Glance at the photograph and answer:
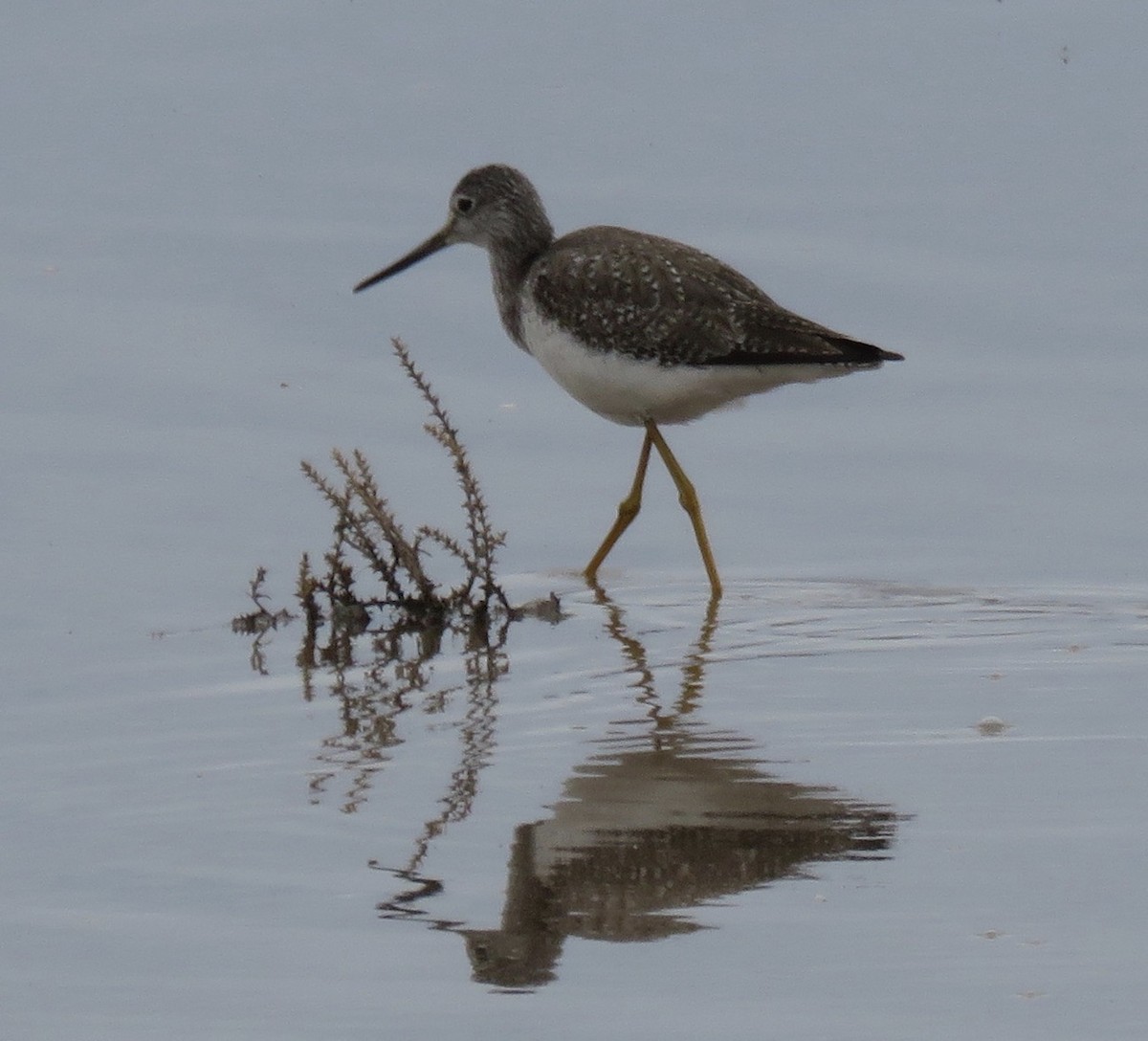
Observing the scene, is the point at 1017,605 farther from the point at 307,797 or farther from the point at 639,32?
the point at 639,32

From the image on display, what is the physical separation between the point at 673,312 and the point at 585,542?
1090 mm

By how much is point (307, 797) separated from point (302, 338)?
4927 mm

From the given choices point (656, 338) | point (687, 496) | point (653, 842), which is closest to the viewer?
point (653, 842)

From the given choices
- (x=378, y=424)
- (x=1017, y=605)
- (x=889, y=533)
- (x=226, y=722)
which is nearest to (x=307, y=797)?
(x=226, y=722)

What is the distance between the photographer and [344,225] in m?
11.6

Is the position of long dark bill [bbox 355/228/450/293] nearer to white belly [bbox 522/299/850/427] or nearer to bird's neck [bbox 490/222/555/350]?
bird's neck [bbox 490/222/555/350]

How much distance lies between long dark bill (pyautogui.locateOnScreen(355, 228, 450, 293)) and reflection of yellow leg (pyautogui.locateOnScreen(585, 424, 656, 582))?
52.7 inches

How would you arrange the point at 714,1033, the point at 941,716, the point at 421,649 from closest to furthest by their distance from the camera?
the point at 714,1033 → the point at 941,716 → the point at 421,649

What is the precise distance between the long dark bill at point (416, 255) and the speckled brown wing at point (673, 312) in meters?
1.01

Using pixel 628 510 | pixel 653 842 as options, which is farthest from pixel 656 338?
pixel 653 842

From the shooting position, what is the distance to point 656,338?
7.92 m

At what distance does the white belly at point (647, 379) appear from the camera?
7902 mm

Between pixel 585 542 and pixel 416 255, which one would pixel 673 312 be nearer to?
pixel 585 542

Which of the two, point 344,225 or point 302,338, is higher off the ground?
point 344,225
